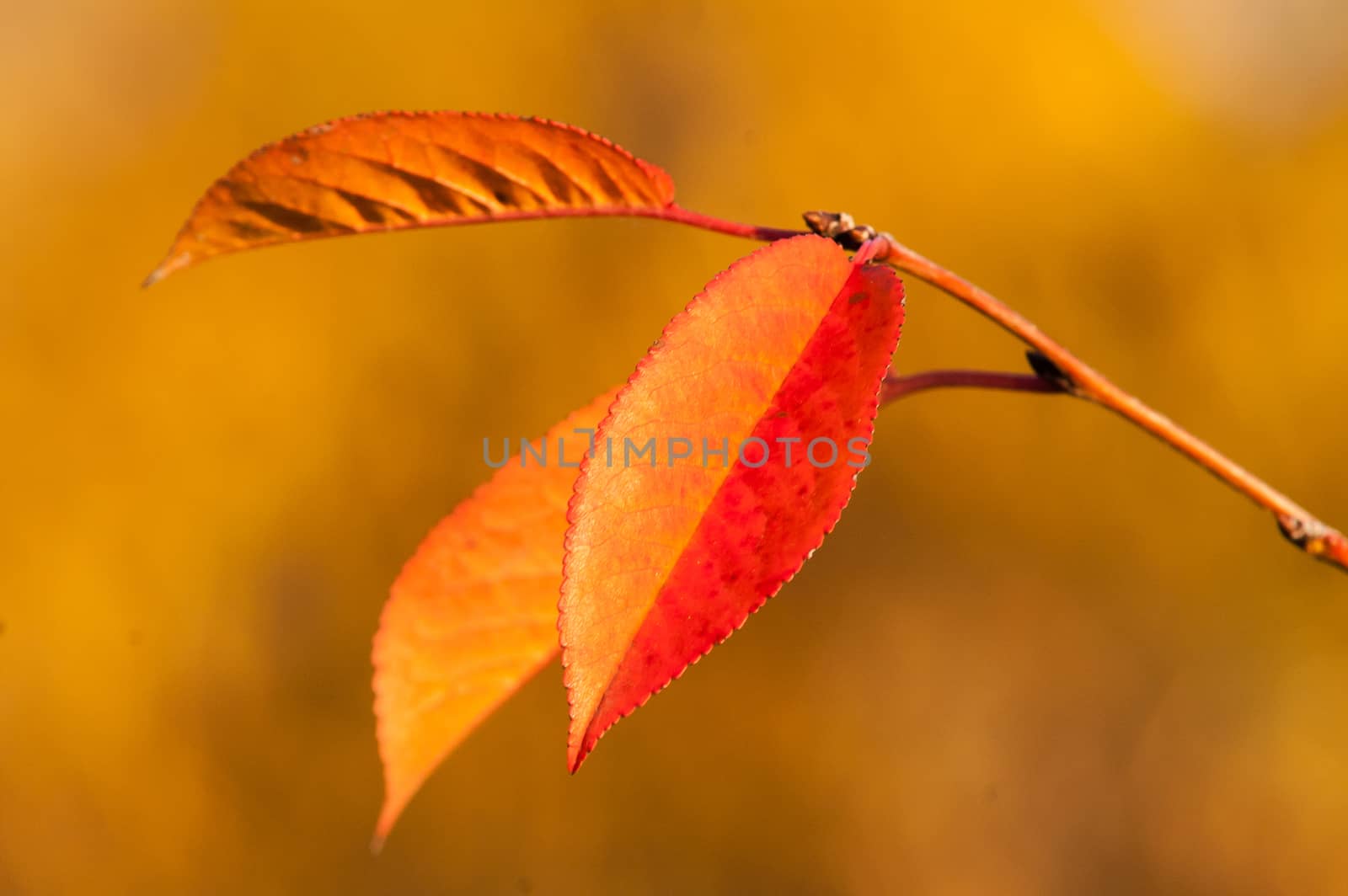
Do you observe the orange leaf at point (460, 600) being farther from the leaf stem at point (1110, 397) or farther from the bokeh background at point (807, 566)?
the bokeh background at point (807, 566)

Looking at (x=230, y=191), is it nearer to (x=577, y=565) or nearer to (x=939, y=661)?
(x=577, y=565)

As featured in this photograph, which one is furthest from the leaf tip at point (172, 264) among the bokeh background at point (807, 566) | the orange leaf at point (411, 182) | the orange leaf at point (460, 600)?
the bokeh background at point (807, 566)

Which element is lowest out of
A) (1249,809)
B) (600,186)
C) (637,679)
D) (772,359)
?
(1249,809)

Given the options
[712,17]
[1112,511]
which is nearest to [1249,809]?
[1112,511]

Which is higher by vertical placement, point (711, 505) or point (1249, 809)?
point (711, 505)

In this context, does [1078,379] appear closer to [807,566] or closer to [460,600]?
[460,600]

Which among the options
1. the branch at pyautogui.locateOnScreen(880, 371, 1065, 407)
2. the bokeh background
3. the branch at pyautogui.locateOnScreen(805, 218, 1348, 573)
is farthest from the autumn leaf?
the bokeh background

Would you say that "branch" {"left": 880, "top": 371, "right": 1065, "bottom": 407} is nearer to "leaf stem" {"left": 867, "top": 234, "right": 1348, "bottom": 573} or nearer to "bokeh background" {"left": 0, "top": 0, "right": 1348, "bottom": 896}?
"leaf stem" {"left": 867, "top": 234, "right": 1348, "bottom": 573}
